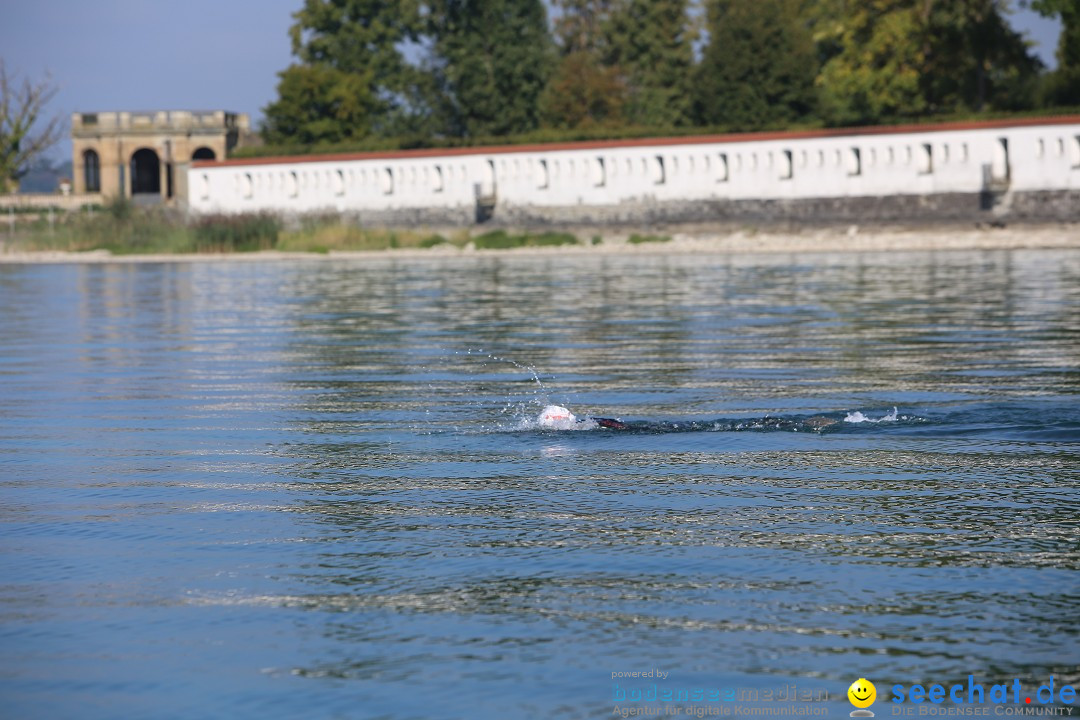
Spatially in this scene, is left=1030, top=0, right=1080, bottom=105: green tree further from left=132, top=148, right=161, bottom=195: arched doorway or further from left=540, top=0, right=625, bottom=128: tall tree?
left=132, top=148, right=161, bottom=195: arched doorway

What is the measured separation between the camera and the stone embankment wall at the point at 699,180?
50.0m

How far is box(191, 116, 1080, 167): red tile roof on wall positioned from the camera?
166 ft

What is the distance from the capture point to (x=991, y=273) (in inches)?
1303

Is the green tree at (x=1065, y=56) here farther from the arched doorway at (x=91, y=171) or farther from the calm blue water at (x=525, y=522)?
the arched doorway at (x=91, y=171)

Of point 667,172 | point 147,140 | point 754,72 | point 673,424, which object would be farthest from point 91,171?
point 673,424

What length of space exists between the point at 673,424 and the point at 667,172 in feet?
146

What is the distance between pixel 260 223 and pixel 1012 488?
159 ft

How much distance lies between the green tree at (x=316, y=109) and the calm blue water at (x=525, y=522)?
51250 millimetres

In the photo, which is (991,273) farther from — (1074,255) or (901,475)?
(901,475)

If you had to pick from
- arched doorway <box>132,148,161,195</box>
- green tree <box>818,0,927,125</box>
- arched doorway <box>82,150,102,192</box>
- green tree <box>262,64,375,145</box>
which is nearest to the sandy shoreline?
green tree <box>818,0,927,125</box>

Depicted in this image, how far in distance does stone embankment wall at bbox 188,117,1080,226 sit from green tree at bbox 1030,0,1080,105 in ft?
13.1

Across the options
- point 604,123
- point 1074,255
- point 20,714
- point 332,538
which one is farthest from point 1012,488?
point 604,123

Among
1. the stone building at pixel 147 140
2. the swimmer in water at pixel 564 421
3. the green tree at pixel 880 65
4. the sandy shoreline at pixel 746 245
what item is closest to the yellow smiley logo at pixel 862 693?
the swimmer in water at pixel 564 421

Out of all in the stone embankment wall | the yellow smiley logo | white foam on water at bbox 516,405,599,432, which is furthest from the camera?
the stone embankment wall
